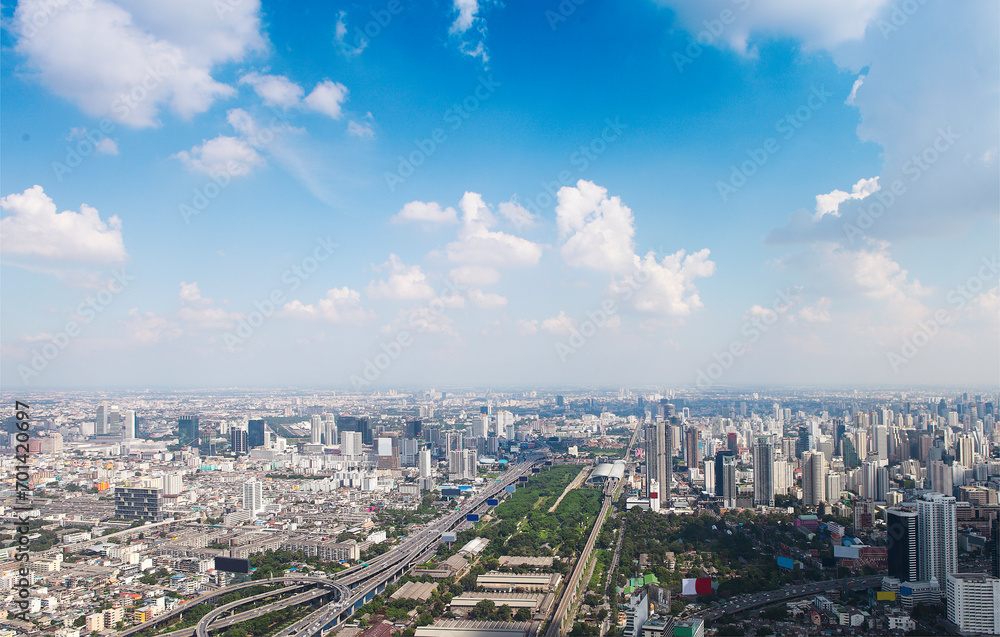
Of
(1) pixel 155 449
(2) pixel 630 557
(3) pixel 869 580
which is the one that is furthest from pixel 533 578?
(1) pixel 155 449

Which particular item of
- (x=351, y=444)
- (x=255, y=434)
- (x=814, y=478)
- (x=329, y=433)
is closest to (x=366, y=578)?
(x=814, y=478)

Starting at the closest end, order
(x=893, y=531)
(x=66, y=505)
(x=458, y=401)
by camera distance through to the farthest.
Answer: (x=893, y=531)
(x=66, y=505)
(x=458, y=401)

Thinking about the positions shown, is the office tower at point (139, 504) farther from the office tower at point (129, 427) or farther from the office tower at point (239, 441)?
the office tower at point (129, 427)

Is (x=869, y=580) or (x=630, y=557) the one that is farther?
(x=630, y=557)

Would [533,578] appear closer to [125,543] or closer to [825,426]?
[125,543]

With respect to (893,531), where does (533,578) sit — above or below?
below

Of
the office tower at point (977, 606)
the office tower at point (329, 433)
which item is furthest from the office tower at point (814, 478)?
the office tower at point (329, 433)

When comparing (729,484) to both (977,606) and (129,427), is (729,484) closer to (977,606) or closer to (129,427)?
(977,606)
